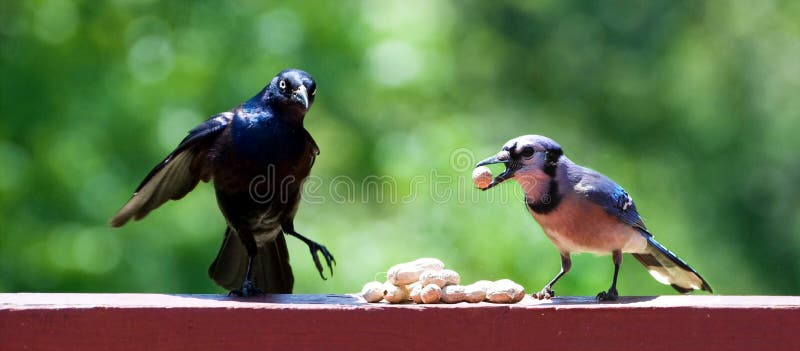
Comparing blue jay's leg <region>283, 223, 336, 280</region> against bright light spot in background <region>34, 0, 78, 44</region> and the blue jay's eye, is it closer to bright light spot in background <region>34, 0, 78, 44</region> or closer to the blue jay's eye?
the blue jay's eye

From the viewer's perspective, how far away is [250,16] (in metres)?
6.67

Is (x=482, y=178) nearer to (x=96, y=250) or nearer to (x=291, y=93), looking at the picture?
(x=291, y=93)

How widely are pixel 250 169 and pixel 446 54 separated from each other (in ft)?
12.2

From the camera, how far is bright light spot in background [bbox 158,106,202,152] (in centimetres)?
617

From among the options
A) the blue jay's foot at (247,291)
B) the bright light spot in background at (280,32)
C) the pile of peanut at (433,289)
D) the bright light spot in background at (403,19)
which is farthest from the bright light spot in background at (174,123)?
the pile of peanut at (433,289)

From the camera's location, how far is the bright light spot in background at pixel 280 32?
6426 mm

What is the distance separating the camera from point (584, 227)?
10.4 feet

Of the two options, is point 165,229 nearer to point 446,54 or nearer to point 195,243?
point 195,243

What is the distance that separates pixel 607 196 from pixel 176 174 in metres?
1.52

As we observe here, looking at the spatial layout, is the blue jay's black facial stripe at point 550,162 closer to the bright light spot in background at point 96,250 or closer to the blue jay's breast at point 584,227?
the blue jay's breast at point 584,227

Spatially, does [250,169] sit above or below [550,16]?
below
